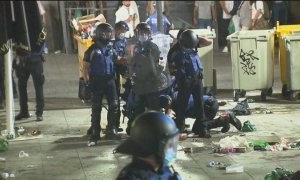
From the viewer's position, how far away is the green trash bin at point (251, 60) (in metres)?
12.4

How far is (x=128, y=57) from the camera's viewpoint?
Answer: 9.58 m

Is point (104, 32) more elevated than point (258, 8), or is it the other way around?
point (104, 32)

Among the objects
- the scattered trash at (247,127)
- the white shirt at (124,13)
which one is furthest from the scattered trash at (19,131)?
the white shirt at (124,13)

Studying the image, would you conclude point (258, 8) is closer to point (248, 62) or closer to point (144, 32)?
point (248, 62)

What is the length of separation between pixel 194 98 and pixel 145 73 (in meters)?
0.78

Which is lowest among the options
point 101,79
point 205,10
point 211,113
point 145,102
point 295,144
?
point 295,144

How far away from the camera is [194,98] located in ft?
31.3

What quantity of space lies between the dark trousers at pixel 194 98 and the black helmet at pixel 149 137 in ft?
17.5

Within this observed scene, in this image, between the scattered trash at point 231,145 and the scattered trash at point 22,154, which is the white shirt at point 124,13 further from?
the scattered trash at point 231,145

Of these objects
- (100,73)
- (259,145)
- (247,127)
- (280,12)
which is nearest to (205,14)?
(280,12)

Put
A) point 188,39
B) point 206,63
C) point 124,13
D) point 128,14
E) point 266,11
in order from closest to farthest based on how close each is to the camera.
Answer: point 188,39 → point 206,63 → point 124,13 → point 128,14 → point 266,11

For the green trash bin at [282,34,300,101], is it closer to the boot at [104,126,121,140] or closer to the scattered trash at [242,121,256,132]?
the scattered trash at [242,121,256,132]

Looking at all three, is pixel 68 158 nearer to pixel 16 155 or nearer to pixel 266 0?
pixel 16 155

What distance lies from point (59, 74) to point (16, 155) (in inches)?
300
